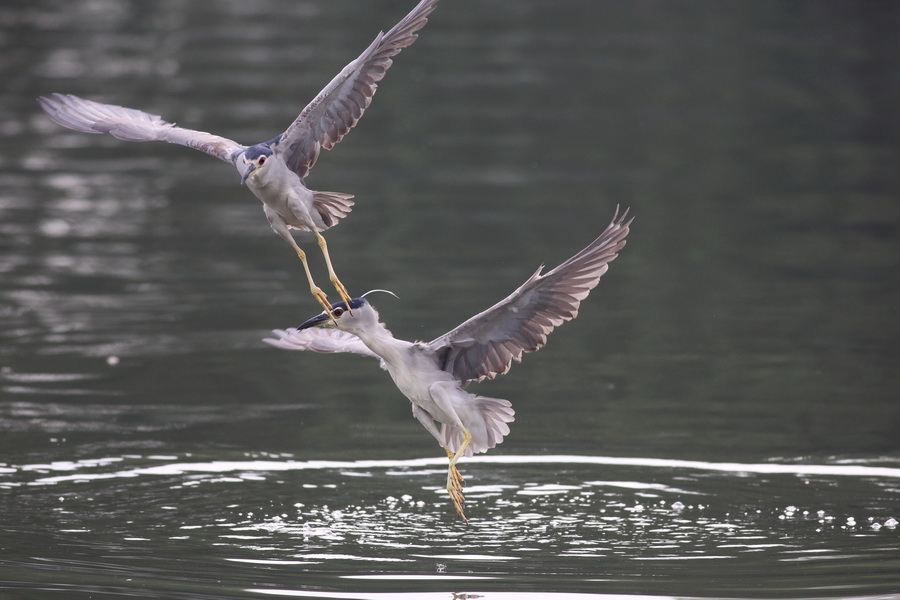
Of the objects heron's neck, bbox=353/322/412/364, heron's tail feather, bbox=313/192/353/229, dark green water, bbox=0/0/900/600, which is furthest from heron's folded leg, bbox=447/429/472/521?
heron's tail feather, bbox=313/192/353/229

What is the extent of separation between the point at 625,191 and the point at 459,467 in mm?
9012

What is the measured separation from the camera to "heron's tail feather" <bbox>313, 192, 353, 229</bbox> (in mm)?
9203

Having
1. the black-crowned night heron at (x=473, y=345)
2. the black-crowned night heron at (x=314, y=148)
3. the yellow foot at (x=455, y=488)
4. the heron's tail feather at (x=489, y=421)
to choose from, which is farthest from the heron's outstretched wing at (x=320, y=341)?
the yellow foot at (x=455, y=488)

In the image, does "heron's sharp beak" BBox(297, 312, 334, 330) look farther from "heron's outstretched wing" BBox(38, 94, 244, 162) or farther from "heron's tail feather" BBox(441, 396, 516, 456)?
"heron's outstretched wing" BBox(38, 94, 244, 162)

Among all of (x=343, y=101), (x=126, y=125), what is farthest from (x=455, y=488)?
(x=126, y=125)

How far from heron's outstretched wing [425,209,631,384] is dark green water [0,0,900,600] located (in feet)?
3.26

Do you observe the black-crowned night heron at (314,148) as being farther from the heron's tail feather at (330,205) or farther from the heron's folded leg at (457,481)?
the heron's folded leg at (457,481)

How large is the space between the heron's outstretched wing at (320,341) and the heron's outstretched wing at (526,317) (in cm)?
76

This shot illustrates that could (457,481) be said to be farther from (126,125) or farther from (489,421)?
(126,125)

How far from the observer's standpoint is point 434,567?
8289 mm

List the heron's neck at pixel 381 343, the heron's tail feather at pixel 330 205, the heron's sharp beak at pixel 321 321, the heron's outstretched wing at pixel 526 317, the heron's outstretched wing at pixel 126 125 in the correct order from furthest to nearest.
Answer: the heron's outstretched wing at pixel 126 125, the heron's tail feather at pixel 330 205, the heron's neck at pixel 381 343, the heron's sharp beak at pixel 321 321, the heron's outstretched wing at pixel 526 317

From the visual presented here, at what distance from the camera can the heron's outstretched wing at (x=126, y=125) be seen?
31.3 ft

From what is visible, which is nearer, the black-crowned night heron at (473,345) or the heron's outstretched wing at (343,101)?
the black-crowned night heron at (473,345)

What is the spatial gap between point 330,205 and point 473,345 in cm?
123
